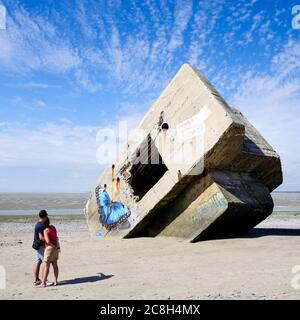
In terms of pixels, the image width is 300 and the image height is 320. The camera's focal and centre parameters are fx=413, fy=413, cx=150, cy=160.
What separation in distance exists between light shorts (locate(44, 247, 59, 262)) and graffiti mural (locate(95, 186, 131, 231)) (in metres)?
3.80

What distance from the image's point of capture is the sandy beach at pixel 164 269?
4438 millimetres

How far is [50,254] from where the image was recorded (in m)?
5.21

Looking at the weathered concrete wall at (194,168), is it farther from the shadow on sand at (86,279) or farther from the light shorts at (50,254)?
the light shorts at (50,254)

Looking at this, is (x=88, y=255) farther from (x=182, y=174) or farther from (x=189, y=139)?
(x=189, y=139)

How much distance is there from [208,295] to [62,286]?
6.13 ft

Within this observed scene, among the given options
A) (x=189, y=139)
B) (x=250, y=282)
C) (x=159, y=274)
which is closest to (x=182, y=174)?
(x=189, y=139)

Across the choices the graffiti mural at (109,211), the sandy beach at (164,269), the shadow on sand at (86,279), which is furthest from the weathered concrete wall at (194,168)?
the shadow on sand at (86,279)

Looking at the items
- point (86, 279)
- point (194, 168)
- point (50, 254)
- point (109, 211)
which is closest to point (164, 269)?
point (86, 279)

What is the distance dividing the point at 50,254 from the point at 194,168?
134 inches

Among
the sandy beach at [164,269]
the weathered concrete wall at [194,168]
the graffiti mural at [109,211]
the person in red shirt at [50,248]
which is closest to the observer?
the sandy beach at [164,269]

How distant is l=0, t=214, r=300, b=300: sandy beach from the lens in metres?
4.44

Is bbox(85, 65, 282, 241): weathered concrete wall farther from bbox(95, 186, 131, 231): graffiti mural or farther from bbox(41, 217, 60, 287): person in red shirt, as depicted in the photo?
bbox(41, 217, 60, 287): person in red shirt

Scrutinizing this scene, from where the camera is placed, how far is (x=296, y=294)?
4.07 meters

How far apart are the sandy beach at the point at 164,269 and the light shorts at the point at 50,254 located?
0.34m
